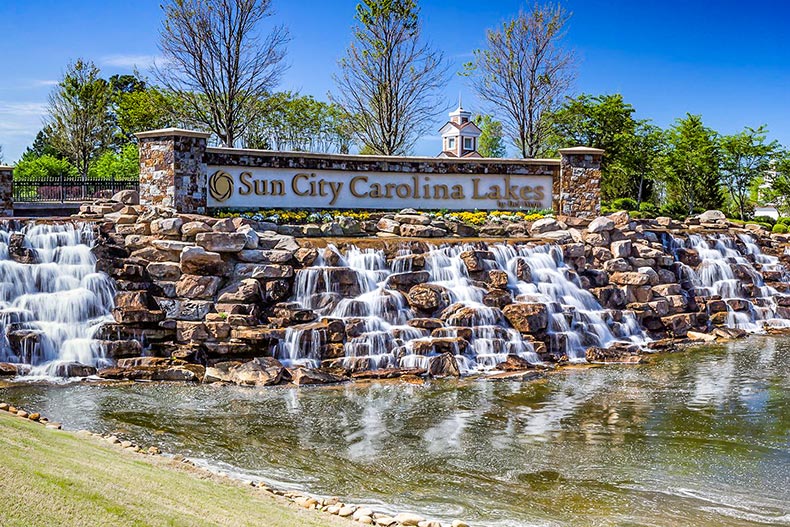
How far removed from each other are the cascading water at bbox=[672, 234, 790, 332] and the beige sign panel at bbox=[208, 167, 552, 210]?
187 inches

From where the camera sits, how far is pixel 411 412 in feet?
38.8

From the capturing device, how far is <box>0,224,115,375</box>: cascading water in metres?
14.2

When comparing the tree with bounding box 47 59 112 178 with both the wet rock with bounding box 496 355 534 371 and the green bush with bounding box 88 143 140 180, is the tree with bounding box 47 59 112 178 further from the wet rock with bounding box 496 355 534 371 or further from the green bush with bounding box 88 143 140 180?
the wet rock with bounding box 496 355 534 371

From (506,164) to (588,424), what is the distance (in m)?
13.3

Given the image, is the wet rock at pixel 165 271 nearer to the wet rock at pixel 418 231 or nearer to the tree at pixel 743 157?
the wet rock at pixel 418 231

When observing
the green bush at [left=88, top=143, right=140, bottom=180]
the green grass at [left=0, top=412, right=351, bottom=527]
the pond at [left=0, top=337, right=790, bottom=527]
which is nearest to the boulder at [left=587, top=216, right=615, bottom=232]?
the pond at [left=0, top=337, right=790, bottom=527]

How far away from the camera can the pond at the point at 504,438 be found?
8.29 meters

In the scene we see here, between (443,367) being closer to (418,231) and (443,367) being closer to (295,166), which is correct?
(418,231)

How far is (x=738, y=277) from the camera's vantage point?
2150 cm

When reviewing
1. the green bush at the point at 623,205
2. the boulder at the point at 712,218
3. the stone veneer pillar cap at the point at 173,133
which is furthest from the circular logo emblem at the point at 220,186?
the green bush at the point at 623,205

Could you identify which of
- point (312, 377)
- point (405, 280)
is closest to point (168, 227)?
point (405, 280)

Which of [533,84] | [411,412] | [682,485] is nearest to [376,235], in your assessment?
[411,412]

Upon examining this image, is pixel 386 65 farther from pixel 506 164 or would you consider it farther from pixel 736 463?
pixel 736 463

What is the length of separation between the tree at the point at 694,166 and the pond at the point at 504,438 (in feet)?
86.6
